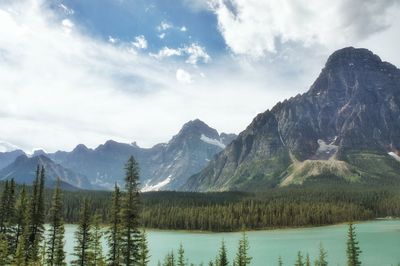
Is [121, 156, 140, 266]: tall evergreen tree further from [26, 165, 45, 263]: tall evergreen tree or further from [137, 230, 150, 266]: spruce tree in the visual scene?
[26, 165, 45, 263]: tall evergreen tree

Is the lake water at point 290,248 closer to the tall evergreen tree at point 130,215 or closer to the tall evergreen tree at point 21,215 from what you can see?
the tall evergreen tree at point 21,215

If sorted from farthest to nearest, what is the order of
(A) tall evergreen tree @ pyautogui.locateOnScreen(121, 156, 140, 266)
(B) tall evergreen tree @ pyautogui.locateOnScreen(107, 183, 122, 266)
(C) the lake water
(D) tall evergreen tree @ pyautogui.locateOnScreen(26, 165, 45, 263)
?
(C) the lake water
(D) tall evergreen tree @ pyautogui.locateOnScreen(26, 165, 45, 263)
(B) tall evergreen tree @ pyautogui.locateOnScreen(107, 183, 122, 266)
(A) tall evergreen tree @ pyautogui.locateOnScreen(121, 156, 140, 266)

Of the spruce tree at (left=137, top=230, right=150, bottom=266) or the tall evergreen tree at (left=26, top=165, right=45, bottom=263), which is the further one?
the tall evergreen tree at (left=26, top=165, right=45, bottom=263)

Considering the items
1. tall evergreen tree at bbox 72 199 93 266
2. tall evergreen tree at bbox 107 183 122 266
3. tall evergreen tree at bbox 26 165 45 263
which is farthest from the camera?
tall evergreen tree at bbox 26 165 45 263

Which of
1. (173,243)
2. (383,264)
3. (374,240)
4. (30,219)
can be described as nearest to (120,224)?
(30,219)

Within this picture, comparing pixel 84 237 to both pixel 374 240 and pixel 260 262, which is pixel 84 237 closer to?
pixel 260 262

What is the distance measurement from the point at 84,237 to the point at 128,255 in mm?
12375

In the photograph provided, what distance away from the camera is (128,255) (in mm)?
46125

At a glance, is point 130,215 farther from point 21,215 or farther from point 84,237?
point 21,215

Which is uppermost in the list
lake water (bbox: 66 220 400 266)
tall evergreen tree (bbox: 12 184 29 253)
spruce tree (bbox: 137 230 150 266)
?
tall evergreen tree (bbox: 12 184 29 253)

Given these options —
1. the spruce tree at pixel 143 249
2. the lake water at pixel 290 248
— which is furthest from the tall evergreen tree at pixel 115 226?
the lake water at pixel 290 248

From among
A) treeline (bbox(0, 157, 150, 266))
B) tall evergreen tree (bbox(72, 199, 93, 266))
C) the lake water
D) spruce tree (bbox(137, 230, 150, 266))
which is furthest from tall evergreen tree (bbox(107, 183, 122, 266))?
the lake water

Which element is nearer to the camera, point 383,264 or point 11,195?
point 11,195

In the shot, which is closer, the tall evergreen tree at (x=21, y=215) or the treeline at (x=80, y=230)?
the treeline at (x=80, y=230)
